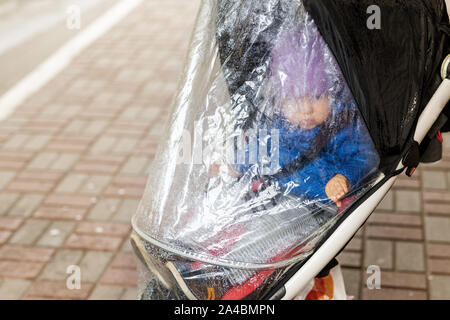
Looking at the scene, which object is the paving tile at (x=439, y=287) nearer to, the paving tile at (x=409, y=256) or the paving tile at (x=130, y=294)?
the paving tile at (x=409, y=256)

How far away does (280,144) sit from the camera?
1.78 m

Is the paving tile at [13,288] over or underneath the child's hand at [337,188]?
underneath

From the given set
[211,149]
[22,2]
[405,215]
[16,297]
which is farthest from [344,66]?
[22,2]

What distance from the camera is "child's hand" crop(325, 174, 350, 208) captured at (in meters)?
1.82

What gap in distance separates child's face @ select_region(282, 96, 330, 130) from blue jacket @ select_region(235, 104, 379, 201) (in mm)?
22

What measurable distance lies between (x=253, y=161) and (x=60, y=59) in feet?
14.2

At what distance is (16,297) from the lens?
2877 millimetres

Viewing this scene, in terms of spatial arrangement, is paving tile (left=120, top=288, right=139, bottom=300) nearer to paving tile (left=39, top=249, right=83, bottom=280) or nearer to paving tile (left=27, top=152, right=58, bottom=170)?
paving tile (left=39, top=249, right=83, bottom=280)

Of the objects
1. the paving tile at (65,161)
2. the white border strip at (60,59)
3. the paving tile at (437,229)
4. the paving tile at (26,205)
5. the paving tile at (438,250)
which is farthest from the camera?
the white border strip at (60,59)

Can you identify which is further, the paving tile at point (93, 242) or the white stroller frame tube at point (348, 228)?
the paving tile at point (93, 242)

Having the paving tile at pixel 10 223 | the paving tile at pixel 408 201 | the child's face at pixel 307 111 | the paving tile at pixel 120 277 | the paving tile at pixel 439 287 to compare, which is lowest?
the paving tile at pixel 120 277

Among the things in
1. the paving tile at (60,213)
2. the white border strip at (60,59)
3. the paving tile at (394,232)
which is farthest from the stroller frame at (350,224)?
the white border strip at (60,59)

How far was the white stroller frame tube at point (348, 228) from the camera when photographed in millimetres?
1771

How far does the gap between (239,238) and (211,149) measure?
0.96 feet
